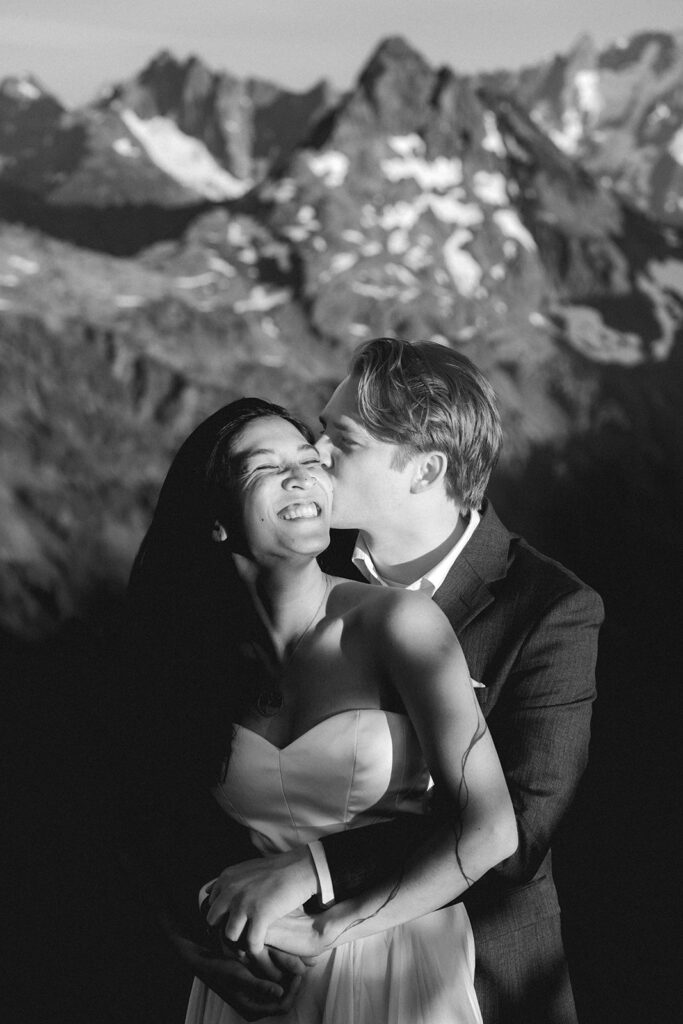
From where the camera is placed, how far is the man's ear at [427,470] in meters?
1.30

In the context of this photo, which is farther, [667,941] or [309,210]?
[309,210]

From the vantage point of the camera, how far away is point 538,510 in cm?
688

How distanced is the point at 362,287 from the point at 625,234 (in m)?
3.37

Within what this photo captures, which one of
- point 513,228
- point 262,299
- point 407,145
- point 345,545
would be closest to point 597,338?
point 513,228

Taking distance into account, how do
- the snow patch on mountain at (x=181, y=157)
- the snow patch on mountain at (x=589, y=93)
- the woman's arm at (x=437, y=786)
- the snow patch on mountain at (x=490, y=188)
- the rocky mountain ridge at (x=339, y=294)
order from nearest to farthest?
the woman's arm at (x=437, y=786), the rocky mountain ridge at (x=339, y=294), the snow patch on mountain at (x=490, y=188), the snow patch on mountain at (x=181, y=157), the snow patch on mountain at (x=589, y=93)

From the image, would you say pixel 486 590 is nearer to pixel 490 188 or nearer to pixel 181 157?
pixel 490 188

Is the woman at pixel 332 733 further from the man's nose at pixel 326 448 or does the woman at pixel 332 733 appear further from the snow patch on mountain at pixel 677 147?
the snow patch on mountain at pixel 677 147

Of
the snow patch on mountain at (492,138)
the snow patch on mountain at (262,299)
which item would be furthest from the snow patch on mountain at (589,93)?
the snow patch on mountain at (262,299)

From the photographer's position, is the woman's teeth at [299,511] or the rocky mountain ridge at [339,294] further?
the rocky mountain ridge at [339,294]

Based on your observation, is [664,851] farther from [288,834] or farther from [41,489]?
[288,834]

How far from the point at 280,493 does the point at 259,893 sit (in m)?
0.37

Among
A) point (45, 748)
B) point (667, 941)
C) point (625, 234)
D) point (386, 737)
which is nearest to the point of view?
point (386, 737)

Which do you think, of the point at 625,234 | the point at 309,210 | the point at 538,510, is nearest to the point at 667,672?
the point at 538,510

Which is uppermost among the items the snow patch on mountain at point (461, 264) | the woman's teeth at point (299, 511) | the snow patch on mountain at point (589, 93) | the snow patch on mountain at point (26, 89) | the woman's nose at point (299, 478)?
the snow patch on mountain at point (589, 93)
